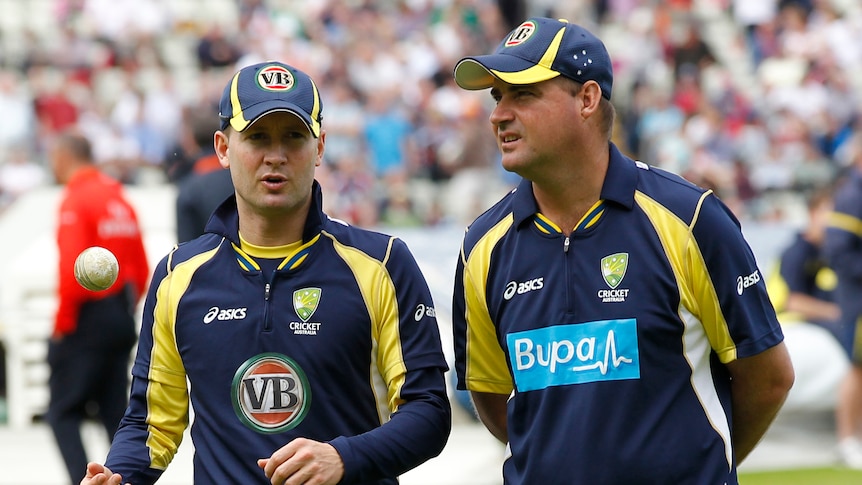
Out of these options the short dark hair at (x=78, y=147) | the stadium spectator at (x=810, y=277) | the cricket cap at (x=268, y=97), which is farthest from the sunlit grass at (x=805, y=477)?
the cricket cap at (x=268, y=97)

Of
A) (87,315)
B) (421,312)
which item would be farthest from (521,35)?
(87,315)

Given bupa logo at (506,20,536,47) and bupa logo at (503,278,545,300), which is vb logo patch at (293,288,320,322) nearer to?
bupa logo at (503,278,545,300)

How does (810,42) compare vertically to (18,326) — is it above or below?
above

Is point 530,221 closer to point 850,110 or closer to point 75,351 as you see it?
point 75,351

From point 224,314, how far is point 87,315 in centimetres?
443

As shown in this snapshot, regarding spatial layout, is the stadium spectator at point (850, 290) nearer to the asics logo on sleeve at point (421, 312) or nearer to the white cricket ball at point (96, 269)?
the asics logo on sleeve at point (421, 312)

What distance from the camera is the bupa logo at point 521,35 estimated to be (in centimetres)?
395

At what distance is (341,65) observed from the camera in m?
20.0

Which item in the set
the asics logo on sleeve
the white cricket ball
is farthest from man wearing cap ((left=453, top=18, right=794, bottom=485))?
the white cricket ball

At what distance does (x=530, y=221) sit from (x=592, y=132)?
304 mm

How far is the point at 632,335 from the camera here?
12.3ft

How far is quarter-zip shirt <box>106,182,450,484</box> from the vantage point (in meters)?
3.91

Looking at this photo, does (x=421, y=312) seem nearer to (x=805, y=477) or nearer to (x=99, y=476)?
(x=99, y=476)

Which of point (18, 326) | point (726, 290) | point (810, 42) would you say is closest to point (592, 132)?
point (726, 290)
